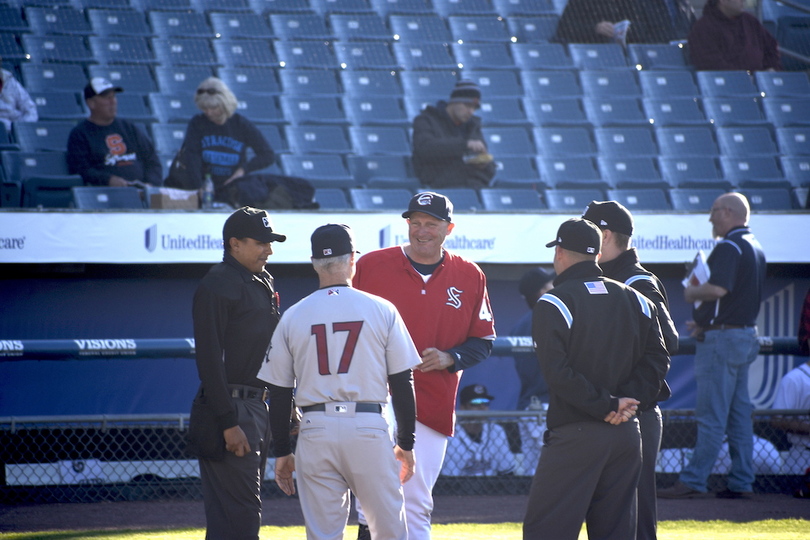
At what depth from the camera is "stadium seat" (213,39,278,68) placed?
1091 centimetres


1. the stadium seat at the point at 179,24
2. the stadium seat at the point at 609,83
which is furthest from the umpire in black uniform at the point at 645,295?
the stadium seat at the point at 179,24

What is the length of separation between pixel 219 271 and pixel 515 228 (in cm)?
432

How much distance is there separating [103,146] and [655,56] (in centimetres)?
679

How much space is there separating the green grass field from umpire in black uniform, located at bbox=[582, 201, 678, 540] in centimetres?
112

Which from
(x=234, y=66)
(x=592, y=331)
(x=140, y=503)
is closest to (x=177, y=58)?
(x=234, y=66)

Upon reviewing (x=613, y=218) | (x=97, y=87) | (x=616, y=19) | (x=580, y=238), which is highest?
(x=616, y=19)

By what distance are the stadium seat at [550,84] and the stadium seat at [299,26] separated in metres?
2.34

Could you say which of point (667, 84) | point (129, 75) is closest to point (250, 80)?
point (129, 75)

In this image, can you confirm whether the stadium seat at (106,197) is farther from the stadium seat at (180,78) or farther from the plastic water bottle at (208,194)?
the stadium seat at (180,78)

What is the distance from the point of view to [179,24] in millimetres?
11188

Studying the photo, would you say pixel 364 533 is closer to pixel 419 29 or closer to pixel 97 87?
pixel 97 87

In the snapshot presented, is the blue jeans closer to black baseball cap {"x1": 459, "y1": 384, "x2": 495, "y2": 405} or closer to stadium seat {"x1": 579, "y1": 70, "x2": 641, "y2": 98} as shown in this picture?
black baseball cap {"x1": 459, "y1": 384, "x2": 495, "y2": 405}

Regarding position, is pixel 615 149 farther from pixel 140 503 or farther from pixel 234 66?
pixel 140 503

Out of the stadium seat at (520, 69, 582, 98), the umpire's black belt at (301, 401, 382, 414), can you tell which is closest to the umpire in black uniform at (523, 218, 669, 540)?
the umpire's black belt at (301, 401, 382, 414)
